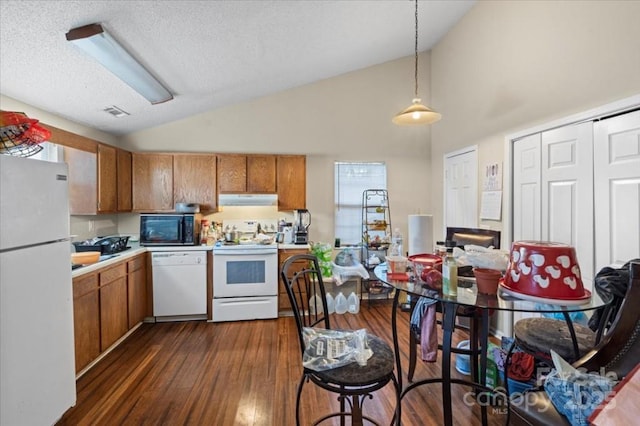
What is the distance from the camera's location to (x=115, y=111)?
3.05 metres

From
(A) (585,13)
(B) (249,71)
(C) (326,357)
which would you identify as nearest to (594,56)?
(A) (585,13)

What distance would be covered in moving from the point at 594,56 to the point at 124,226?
5075 millimetres

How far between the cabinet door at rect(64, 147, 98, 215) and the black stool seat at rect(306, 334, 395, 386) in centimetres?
309

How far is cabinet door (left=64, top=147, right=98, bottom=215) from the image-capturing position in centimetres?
302

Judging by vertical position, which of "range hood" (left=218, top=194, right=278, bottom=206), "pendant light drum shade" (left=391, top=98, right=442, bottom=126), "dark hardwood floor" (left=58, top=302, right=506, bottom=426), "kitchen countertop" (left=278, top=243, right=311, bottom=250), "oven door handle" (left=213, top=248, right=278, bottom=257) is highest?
"pendant light drum shade" (left=391, top=98, right=442, bottom=126)

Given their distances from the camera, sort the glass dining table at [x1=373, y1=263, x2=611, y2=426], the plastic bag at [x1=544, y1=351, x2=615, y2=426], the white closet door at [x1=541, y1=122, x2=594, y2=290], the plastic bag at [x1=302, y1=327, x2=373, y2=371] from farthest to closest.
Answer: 1. the white closet door at [x1=541, y1=122, x2=594, y2=290]
2. the plastic bag at [x1=302, y1=327, x2=373, y2=371]
3. the glass dining table at [x1=373, y1=263, x2=611, y2=426]
4. the plastic bag at [x1=544, y1=351, x2=615, y2=426]

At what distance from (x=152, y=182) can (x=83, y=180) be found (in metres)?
0.71

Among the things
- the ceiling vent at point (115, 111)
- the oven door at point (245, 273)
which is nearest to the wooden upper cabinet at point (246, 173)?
the oven door at point (245, 273)

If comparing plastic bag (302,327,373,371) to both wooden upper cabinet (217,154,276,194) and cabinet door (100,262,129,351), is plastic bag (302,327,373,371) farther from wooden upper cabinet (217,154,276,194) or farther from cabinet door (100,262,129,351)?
wooden upper cabinet (217,154,276,194)

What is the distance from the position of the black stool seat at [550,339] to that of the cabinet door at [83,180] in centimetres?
399

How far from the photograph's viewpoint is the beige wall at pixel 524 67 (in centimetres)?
193

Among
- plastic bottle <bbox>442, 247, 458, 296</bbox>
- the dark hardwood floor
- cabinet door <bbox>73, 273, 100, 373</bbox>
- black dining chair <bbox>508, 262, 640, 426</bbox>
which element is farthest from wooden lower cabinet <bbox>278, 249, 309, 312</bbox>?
black dining chair <bbox>508, 262, 640, 426</bbox>

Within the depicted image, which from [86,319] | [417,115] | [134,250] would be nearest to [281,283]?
[134,250]

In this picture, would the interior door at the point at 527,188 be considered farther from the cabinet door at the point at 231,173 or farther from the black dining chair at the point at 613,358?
the cabinet door at the point at 231,173
